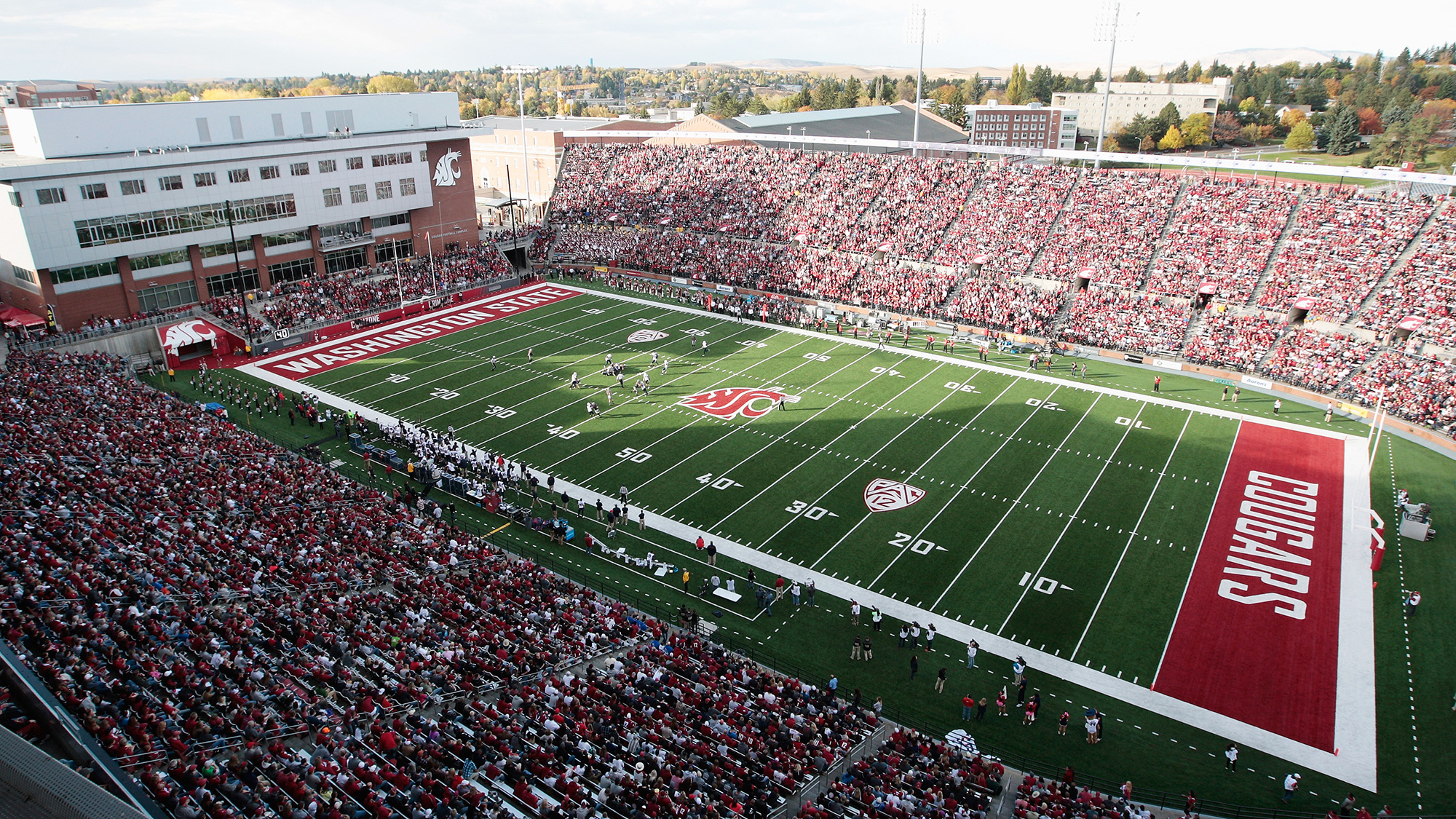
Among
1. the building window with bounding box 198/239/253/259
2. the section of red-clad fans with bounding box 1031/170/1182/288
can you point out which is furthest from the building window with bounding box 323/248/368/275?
the section of red-clad fans with bounding box 1031/170/1182/288

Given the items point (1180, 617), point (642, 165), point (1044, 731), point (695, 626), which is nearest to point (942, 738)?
point (1044, 731)

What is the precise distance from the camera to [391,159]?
51.4 meters

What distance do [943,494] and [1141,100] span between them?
5362 inches

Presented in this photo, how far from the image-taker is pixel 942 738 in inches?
698

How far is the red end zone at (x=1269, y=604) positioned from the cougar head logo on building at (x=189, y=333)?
41792mm

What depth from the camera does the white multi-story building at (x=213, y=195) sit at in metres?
38.4

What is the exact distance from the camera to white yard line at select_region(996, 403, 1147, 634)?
72.6ft

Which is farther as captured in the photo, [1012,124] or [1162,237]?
[1012,124]

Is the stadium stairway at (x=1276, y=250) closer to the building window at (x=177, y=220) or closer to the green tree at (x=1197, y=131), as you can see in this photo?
the building window at (x=177, y=220)

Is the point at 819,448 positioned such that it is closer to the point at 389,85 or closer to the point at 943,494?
the point at 943,494

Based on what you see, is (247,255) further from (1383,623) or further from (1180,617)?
(1383,623)

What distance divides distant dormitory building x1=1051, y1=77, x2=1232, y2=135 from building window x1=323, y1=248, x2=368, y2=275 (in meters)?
115

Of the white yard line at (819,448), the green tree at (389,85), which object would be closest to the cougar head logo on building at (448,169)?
the white yard line at (819,448)

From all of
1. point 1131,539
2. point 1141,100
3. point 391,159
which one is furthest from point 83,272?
point 1141,100
